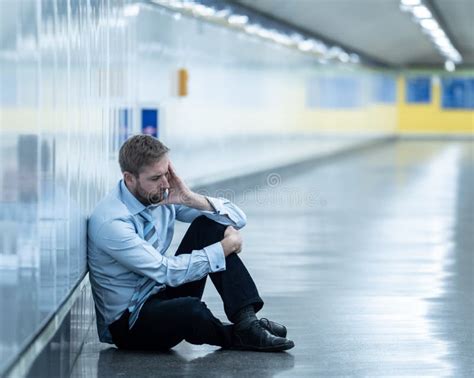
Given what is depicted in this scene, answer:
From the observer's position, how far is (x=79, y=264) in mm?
6172

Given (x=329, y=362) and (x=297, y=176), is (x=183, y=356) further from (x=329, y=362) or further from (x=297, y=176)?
(x=297, y=176)

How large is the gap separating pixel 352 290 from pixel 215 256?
117 inches

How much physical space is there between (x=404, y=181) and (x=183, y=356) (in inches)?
706

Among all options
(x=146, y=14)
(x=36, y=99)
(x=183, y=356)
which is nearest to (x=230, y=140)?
(x=146, y=14)

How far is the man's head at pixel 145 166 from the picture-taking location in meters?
6.19

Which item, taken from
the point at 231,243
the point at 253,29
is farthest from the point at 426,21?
the point at 231,243

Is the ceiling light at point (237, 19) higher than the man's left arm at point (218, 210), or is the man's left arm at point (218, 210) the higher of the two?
the ceiling light at point (237, 19)

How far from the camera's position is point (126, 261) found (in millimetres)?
6125

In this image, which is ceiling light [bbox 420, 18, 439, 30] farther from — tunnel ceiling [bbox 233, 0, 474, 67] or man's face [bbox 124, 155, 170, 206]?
man's face [bbox 124, 155, 170, 206]

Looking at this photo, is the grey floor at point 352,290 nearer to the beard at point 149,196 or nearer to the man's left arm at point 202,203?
the man's left arm at point 202,203

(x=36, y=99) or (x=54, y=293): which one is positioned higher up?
(x=36, y=99)

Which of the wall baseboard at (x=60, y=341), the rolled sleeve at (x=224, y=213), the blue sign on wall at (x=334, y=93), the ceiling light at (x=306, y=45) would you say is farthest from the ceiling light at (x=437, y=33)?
the wall baseboard at (x=60, y=341)

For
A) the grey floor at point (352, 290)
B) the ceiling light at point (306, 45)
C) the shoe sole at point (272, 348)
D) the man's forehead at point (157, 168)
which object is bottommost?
the grey floor at point (352, 290)

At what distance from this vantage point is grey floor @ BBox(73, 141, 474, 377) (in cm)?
632
